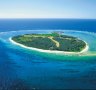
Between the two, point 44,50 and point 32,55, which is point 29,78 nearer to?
point 32,55

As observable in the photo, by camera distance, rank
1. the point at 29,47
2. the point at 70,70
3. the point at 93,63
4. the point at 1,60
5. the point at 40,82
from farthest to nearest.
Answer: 1. the point at 29,47
2. the point at 1,60
3. the point at 93,63
4. the point at 70,70
5. the point at 40,82

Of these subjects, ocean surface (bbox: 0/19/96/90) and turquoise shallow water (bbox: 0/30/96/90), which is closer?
ocean surface (bbox: 0/19/96/90)

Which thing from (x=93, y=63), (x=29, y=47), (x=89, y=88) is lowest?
(x=89, y=88)

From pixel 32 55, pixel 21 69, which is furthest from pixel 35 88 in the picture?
pixel 32 55

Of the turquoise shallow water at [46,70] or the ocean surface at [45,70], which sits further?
the turquoise shallow water at [46,70]

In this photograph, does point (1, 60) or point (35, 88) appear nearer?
point (35, 88)

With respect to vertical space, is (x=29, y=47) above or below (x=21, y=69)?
above

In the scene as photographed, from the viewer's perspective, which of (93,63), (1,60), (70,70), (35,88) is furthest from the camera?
(1,60)
